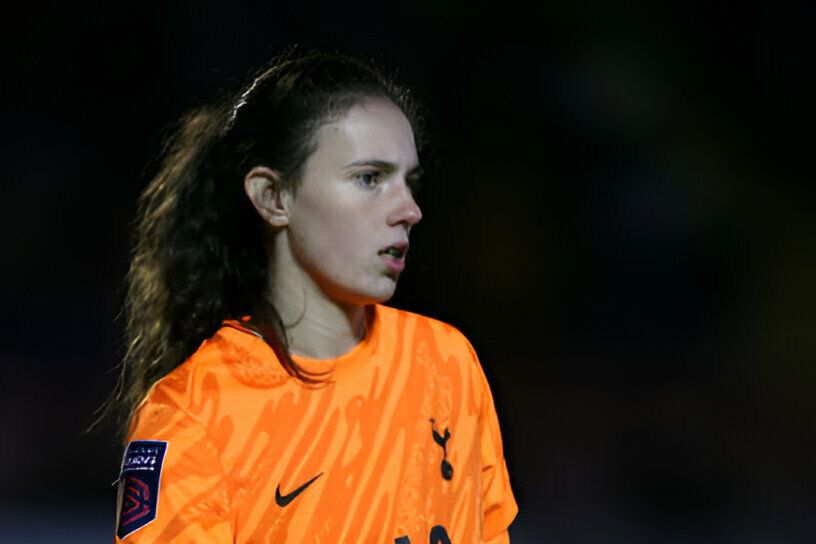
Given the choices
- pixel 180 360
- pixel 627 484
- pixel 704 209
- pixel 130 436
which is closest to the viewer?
pixel 130 436

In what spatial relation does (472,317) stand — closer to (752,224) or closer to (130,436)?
(752,224)

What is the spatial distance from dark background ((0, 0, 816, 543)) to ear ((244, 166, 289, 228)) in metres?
1.37

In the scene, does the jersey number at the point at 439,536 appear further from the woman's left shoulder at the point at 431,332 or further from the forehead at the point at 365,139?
the forehead at the point at 365,139

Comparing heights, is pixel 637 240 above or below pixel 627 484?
above

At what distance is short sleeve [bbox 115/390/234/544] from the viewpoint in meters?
1.59

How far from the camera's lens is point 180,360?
70.6 inches

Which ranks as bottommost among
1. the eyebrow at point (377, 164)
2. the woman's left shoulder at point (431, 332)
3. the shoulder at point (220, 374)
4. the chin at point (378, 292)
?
the shoulder at point (220, 374)

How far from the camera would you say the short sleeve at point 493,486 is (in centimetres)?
192

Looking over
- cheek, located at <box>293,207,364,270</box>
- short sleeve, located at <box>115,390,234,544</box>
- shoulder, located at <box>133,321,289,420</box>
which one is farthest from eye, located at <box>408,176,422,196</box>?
short sleeve, located at <box>115,390,234,544</box>

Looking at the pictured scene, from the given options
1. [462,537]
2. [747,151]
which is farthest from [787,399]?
[462,537]

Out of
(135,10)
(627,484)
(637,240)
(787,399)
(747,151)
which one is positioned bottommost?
(627,484)

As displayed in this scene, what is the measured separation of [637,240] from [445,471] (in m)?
1.72

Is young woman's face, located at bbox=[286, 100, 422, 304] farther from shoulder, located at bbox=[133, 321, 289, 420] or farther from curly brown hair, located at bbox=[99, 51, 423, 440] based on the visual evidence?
shoulder, located at bbox=[133, 321, 289, 420]

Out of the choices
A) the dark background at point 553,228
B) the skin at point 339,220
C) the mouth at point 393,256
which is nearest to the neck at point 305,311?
the skin at point 339,220
